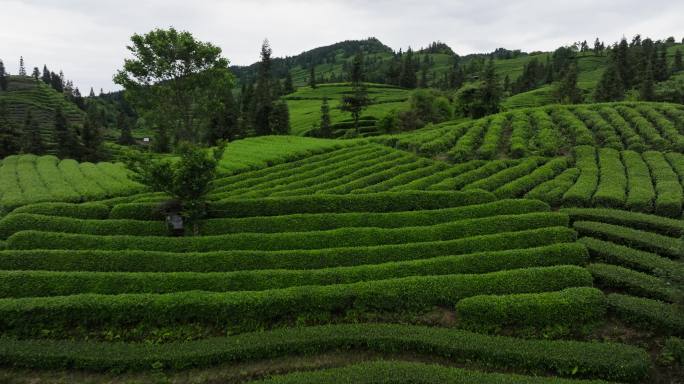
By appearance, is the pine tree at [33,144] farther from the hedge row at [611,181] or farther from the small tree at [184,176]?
the hedge row at [611,181]

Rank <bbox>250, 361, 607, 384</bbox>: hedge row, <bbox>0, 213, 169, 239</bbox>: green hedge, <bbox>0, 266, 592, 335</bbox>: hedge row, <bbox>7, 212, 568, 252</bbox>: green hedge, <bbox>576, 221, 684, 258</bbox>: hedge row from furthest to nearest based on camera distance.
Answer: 1. <bbox>0, 213, 169, 239</bbox>: green hedge
2. <bbox>7, 212, 568, 252</bbox>: green hedge
3. <bbox>576, 221, 684, 258</bbox>: hedge row
4. <bbox>0, 266, 592, 335</bbox>: hedge row
5. <bbox>250, 361, 607, 384</bbox>: hedge row

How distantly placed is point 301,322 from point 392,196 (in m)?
10.7

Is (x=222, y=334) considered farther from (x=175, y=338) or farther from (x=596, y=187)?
(x=596, y=187)

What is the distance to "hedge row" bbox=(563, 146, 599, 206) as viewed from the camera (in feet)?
71.9

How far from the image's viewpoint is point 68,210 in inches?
828

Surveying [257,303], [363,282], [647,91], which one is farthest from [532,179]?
[647,91]

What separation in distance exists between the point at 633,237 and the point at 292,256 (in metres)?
15.7

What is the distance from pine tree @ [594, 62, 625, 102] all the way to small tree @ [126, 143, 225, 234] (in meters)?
70.1

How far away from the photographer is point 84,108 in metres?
131

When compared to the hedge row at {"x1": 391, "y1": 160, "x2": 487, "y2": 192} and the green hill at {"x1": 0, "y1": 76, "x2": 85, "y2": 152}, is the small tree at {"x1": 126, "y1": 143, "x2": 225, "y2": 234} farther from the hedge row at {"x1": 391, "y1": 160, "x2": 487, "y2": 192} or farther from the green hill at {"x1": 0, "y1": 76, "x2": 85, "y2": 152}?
the green hill at {"x1": 0, "y1": 76, "x2": 85, "y2": 152}

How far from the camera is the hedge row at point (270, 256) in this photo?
1656 centimetres

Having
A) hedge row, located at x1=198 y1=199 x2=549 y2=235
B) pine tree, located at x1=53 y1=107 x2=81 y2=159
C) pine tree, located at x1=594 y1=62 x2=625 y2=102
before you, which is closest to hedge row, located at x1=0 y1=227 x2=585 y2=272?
hedge row, located at x1=198 y1=199 x2=549 y2=235

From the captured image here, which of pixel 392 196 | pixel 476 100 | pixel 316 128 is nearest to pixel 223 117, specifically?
pixel 316 128

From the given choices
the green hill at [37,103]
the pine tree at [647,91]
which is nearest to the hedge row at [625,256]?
the pine tree at [647,91]
